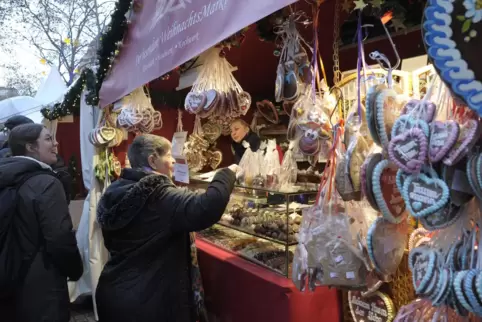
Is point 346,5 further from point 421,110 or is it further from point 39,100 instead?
point 39,100

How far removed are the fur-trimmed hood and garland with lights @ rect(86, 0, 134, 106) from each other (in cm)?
127

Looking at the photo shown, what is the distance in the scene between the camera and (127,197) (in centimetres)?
204

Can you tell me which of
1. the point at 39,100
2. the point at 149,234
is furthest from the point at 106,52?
the point at 39,100

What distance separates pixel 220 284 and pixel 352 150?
176 cm

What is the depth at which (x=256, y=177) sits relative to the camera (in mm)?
2807

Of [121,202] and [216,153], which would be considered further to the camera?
[216,153]

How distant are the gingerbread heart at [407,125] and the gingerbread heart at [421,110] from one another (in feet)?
0.05

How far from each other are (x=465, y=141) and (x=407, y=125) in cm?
16

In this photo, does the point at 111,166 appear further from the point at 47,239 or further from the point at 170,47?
the point at 170,47

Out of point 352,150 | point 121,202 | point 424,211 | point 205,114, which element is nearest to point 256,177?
point 205,114

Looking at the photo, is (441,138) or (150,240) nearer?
(441,138)

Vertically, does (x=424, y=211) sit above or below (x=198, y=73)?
below

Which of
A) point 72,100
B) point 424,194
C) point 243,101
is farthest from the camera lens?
point 72,100

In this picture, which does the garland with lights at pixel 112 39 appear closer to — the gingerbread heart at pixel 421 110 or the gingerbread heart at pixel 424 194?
the gingerbread heart at pixel 421 110
